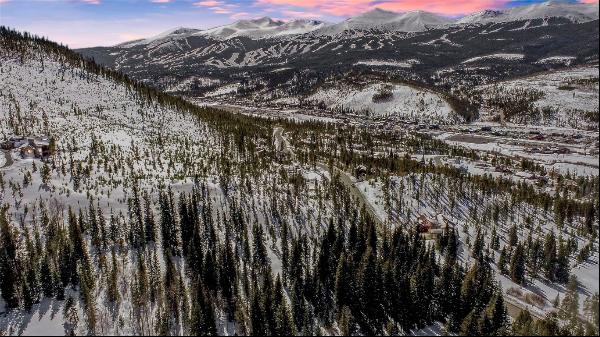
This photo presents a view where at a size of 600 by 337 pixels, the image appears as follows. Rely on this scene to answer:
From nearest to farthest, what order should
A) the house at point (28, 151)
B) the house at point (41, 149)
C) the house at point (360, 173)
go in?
the house at point (28, 151), the house at point (41, 149), the house at point (360, 173)

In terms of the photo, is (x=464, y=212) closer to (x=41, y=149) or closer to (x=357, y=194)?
(x=357, y=194)

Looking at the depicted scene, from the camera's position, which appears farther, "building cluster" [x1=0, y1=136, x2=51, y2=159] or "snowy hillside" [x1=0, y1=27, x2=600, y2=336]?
"building cluster" [x1=0, y1=136, x2=51, y2=159]

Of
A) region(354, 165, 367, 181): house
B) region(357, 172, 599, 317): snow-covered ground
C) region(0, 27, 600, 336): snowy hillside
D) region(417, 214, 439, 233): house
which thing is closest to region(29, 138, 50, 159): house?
region(0, 27, 600, 336): snowy hillside

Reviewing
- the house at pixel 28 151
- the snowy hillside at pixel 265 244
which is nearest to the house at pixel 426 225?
the snowy hillside at pixel 265 244

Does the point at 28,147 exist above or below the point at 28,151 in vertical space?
above

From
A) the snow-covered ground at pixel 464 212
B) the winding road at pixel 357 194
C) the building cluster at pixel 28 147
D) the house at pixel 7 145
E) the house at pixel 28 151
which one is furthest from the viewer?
the house at pixel 7 145

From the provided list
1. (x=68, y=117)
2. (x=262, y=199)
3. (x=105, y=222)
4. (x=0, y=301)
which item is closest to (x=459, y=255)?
(x=262, y=199)

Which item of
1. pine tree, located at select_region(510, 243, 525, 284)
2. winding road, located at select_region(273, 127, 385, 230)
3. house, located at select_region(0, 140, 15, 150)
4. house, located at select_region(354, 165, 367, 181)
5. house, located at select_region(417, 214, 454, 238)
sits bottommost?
pine tree, located at select_region(510, 243, 525, 284)

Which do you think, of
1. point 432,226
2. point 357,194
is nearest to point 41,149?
point 357,194

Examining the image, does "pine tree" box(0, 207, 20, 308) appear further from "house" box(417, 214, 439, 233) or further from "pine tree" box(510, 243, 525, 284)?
"pine tree" box(510, 243, 525, 284)

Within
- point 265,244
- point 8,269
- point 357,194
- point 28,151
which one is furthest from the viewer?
point 357,194

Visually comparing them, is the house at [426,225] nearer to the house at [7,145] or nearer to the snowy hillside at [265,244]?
the snowy hillside at [265,244]
